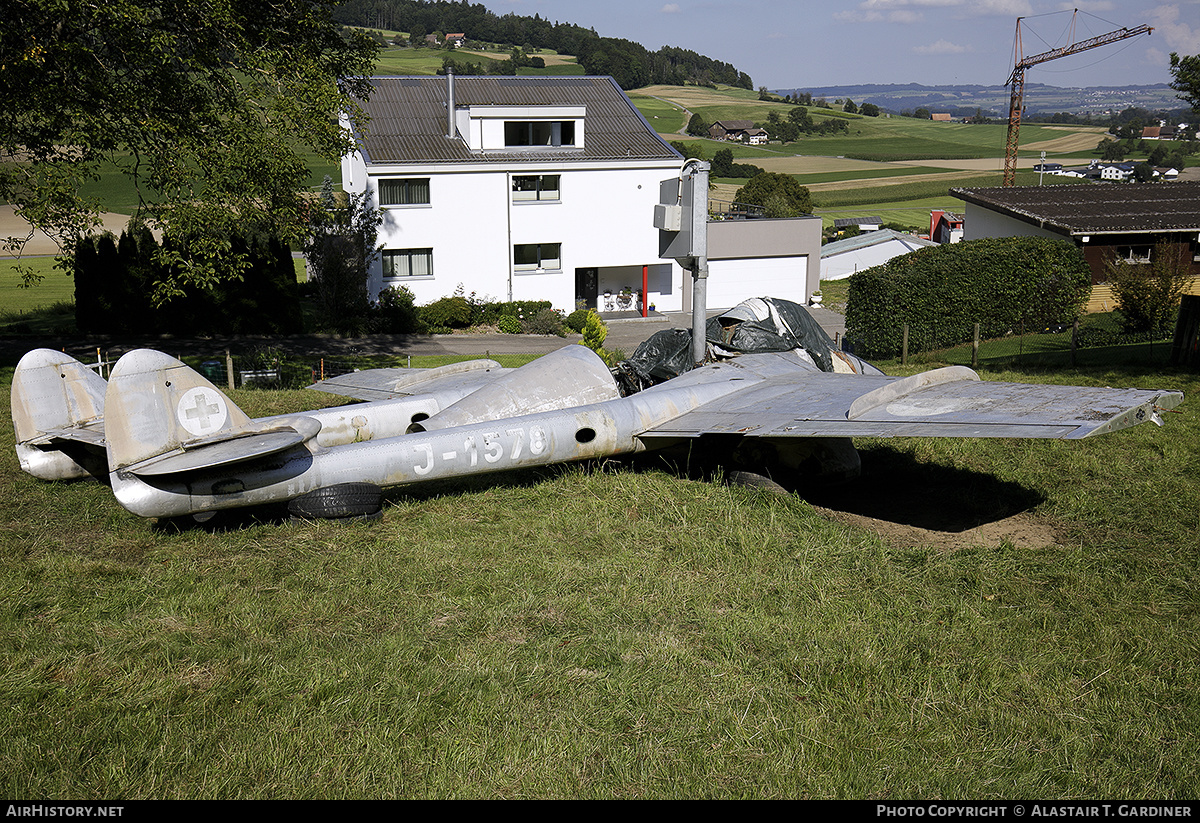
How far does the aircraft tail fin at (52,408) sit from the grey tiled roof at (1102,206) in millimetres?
32893

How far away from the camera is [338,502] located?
374 inches

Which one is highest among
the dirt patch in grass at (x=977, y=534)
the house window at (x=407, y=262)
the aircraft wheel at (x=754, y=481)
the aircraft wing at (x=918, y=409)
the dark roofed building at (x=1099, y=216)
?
the dark roofed building at (x=1099, y=216)

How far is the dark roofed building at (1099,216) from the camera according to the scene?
32469 millimetres

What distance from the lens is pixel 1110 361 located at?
20.3m

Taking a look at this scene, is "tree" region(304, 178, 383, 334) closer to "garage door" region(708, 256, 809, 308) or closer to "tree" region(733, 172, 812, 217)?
"garage door" region(708, 256, 809, 308)

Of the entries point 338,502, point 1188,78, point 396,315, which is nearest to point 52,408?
Answer: point 338,502

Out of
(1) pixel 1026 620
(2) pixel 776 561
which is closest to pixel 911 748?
(1) pixel 1026 620

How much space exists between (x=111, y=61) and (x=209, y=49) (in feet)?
6.63

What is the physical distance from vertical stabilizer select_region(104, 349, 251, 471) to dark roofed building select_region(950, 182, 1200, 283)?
31.8 meters

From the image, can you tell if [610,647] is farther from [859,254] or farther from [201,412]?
[859,254]

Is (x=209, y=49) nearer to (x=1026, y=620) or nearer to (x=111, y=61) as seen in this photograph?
(x=111, y=61)

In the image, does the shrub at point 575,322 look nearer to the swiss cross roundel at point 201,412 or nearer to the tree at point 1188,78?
the tree at point 1188,78

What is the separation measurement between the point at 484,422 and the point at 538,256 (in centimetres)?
3270

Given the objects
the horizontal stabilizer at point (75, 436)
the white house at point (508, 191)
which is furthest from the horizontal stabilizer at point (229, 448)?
the white house at point (508, 191)
